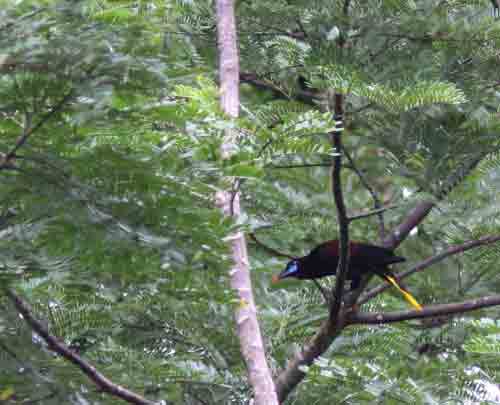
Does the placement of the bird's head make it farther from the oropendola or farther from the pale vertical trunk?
the pale vertical trunk

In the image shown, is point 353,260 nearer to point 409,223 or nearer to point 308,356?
point 409,223

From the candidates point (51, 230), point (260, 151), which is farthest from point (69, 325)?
point (260, 151)

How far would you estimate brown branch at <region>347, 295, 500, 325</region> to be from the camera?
3824 mm

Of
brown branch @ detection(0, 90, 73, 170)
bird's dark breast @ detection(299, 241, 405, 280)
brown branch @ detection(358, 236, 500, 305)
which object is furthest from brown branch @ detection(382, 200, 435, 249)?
brown branch @ detection(0, 90, 73, 170)

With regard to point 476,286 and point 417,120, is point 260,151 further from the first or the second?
point 476,286

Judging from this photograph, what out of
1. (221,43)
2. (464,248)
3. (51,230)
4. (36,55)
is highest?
(36,55)

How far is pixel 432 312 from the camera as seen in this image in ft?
→ 12.6

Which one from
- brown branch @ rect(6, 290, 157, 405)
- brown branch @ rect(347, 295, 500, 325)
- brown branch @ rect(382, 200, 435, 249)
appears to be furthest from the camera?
brown branch @ rect(382, 200, 435, 249)

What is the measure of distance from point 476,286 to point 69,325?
2189 millimetres

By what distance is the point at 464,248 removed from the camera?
4.27 meters

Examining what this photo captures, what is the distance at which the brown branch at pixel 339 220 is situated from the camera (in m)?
3.20

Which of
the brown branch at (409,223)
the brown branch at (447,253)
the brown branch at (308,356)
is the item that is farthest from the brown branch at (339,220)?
the brown branch at (409,223)

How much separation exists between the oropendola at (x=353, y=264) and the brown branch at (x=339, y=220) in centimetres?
70

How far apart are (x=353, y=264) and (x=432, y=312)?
3.58 feet
